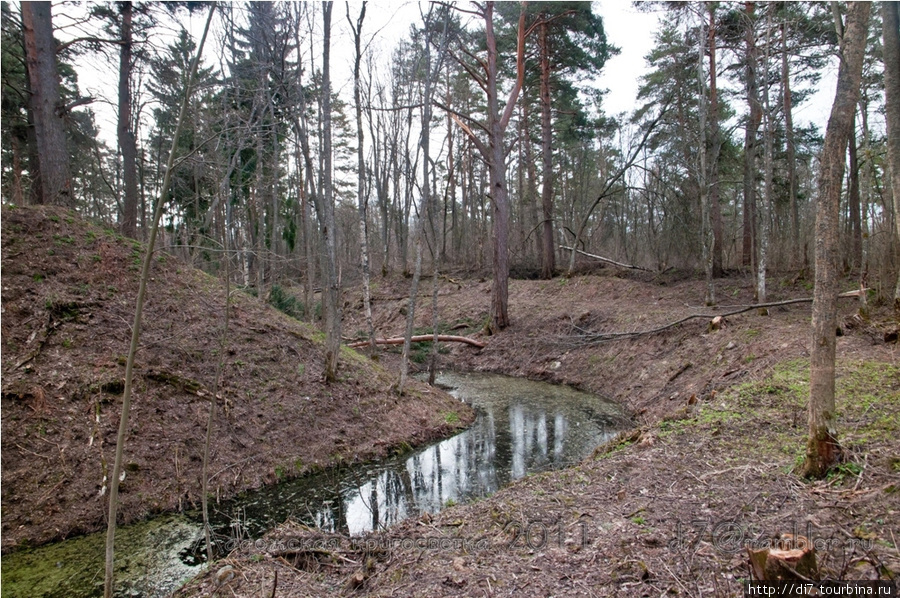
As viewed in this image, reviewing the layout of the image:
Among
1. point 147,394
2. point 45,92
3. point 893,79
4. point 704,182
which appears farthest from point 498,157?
point 147,394

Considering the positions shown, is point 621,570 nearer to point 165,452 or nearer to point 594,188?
point 165,452

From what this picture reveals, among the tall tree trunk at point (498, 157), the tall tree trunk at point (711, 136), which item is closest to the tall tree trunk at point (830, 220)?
the tall tree trunk at point (711, 136)

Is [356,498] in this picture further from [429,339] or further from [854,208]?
[854,208]

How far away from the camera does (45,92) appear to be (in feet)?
27.9

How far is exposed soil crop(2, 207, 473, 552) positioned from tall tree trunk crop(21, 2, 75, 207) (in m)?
1.00

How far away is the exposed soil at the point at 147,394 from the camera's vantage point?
5.32m

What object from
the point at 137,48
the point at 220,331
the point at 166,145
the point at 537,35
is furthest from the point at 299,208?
the point at 220,331

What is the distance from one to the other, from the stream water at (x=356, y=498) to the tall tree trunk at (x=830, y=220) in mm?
3627

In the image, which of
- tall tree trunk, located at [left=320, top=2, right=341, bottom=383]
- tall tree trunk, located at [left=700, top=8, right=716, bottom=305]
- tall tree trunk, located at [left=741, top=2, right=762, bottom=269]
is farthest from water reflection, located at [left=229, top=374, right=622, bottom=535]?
tall tree trunk, located at [left=741, top=2, right=762, bottom=269]

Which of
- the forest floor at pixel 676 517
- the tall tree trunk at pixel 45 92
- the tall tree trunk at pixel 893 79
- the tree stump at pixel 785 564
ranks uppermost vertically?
the tall tree trunk at pixel 45 92

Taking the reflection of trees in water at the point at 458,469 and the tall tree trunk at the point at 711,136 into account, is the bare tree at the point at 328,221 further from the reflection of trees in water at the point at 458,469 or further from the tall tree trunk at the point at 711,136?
the tall tree trunk at the point at 711,136

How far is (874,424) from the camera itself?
4180 millimetres

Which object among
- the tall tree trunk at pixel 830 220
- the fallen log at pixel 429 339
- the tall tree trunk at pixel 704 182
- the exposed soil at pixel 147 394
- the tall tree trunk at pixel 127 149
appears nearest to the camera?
the tall tree trunk at pixel 830 220

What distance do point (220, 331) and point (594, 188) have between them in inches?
940
